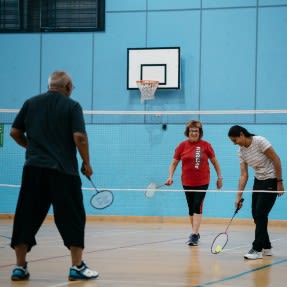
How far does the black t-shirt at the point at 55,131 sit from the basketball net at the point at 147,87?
12136mm

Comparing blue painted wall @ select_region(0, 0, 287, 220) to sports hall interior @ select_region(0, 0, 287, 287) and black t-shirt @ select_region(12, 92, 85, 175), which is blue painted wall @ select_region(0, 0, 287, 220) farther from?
black t-shirt @ select_region(12, 92, 85, 175)

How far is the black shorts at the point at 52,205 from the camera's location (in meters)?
6.83

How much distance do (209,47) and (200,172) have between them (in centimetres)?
781

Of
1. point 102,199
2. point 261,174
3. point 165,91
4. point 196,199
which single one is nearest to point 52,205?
point 102,199

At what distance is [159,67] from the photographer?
62.6 ft

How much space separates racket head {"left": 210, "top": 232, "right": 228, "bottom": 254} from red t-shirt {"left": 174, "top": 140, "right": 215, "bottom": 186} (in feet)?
7.20

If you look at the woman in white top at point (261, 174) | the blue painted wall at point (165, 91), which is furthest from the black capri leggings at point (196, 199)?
the blue painted wall at point (165, 91)

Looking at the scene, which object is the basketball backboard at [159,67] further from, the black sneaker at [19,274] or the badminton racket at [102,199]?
the black sneaker at [19,274]

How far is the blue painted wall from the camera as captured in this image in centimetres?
1897

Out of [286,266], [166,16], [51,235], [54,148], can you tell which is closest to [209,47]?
[166,16]

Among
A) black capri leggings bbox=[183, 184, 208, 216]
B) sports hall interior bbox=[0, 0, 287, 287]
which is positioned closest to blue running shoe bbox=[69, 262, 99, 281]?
black capri leggings bbox=[183, 184, 208, 216]

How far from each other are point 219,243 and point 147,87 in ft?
31.3

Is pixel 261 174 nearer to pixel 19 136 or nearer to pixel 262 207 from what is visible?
pixel 262 207

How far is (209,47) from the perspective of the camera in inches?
765
